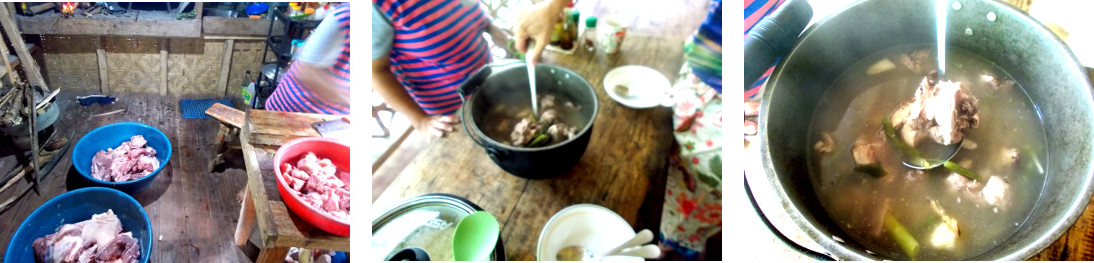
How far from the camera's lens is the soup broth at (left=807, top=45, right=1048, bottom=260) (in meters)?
0.73

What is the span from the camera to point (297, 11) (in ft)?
2.96

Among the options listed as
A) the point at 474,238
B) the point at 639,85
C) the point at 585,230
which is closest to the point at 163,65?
the point at 474,238

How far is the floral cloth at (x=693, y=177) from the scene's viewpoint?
113 cm

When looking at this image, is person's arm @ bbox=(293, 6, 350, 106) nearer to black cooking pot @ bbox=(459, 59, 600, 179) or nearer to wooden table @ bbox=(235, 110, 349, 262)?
A: wooden table @ bbox=(235, 110, 349, 262)

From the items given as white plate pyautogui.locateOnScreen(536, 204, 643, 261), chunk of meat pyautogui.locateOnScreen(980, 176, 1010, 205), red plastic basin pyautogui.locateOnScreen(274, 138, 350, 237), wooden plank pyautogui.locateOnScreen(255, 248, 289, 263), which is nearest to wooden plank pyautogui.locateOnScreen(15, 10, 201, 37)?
red plastic basin pyautogui.locateOnScreen(274, 138, 350, 237)

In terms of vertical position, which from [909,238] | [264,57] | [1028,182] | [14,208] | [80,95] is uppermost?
[1028,182]

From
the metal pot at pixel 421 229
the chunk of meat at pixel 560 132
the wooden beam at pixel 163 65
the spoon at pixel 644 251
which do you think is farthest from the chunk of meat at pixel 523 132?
the wooden beam at pixel 163 65

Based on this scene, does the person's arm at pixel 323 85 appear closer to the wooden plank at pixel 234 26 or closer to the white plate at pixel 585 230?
the wooden plank at pixel 234 26

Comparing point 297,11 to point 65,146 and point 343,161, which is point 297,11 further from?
point 65,146

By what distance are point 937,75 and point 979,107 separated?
7cm

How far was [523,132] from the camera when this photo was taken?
3.28ft

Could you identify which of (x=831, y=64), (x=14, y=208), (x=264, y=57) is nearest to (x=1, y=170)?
(x=14, y=208)

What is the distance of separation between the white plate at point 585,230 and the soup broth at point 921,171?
1.11 ft

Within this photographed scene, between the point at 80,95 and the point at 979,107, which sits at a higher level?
the point at 979,107
